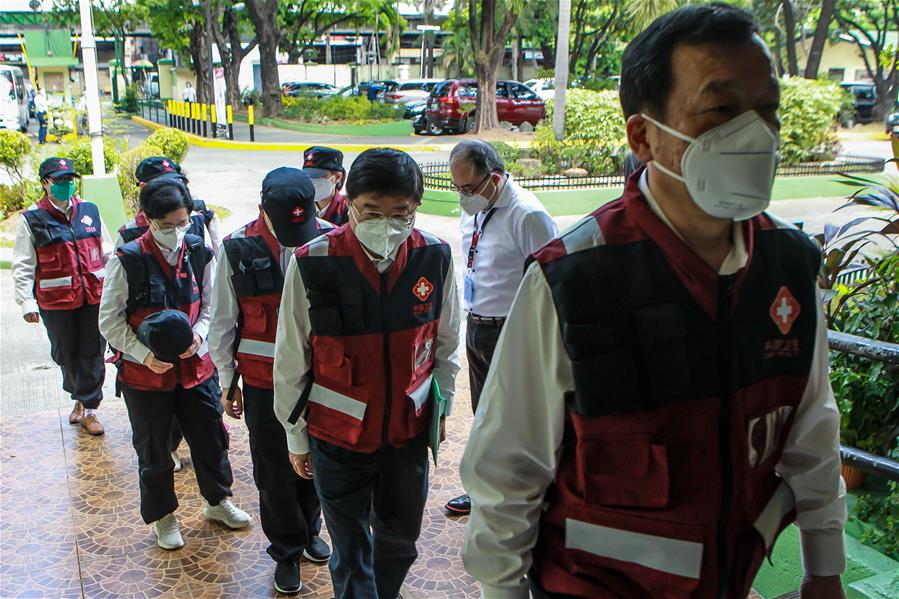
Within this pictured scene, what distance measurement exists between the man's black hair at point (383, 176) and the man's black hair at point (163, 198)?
137cm

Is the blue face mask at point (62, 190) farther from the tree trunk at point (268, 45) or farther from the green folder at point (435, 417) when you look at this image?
the tree trunk at point (268, 45)

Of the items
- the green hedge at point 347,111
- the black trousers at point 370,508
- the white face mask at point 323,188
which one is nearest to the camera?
the black trousers at point 370,508

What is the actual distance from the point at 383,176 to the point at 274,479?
1.54 m

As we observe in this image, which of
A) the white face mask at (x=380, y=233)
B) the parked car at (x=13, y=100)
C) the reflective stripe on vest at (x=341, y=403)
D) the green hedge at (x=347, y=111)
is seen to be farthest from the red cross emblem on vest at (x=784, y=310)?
the parked car at (x=13, y=100)

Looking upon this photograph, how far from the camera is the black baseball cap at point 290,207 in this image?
11.2ft

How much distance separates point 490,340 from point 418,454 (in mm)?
1189

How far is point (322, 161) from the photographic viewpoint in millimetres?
5066

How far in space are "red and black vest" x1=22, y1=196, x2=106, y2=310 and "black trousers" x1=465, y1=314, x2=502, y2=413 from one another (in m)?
2.66

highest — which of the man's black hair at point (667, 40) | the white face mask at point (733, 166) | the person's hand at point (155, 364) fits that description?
the man's black hair at point (667, 40)

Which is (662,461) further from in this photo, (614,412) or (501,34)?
(501,34)

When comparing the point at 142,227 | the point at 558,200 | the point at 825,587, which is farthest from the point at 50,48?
the point at 825,587

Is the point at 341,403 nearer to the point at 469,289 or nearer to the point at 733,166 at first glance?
the point at 469,289

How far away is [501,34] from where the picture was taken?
21375 mm

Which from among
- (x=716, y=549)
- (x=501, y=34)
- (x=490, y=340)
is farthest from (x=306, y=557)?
(x=501, y=34)
